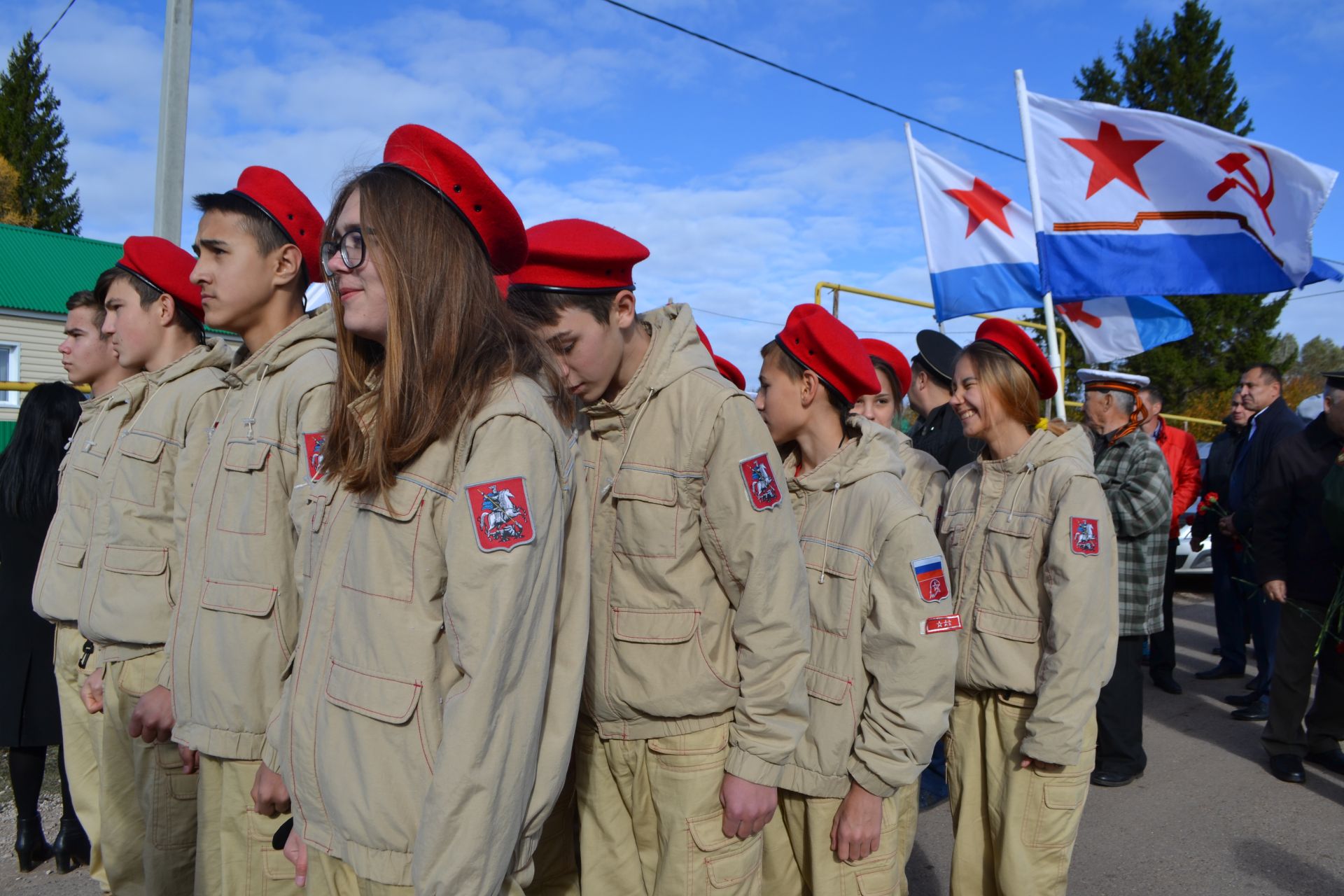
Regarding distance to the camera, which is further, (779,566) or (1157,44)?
(1157,44)

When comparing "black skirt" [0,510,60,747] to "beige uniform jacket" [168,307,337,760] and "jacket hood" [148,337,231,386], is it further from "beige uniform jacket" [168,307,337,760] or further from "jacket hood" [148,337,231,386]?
"beige uniform jacket" [168,307,337,760]

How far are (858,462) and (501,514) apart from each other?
141 cm

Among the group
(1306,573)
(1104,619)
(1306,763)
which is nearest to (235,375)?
(1104,619)

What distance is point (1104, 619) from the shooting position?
281cm

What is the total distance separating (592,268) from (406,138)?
63 centimetres

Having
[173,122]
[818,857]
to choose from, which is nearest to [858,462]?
[818,857]

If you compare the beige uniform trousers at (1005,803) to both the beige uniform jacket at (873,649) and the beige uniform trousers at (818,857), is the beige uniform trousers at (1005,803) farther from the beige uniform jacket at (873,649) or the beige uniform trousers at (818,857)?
the beige uniform jacket at (873,649)

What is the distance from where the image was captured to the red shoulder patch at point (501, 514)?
57.5 inches

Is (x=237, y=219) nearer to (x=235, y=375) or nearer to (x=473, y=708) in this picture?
(x=235, y=375)

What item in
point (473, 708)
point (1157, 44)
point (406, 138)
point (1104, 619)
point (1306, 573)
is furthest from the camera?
point (1157, 44)

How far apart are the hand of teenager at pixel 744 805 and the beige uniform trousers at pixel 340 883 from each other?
69 centimetres

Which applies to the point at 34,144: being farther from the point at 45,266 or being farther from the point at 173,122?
the point at 173,122

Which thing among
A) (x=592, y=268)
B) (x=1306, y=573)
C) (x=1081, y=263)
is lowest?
(x=1306, y=573)

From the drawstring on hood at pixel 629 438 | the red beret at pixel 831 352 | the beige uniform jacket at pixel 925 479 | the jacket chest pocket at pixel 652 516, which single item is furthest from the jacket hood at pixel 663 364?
the beige uniform jacket at pixel 925 479
